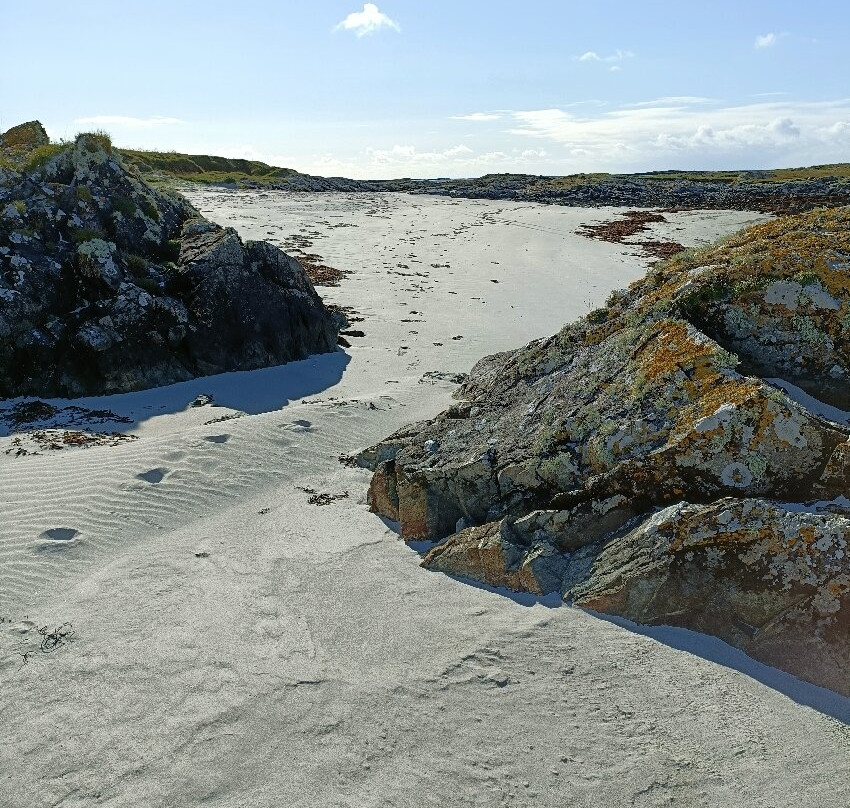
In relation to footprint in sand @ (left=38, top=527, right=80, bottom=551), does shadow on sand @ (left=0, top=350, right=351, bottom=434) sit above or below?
above

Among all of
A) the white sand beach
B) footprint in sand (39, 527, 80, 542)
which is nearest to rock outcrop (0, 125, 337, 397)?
the white sand beach

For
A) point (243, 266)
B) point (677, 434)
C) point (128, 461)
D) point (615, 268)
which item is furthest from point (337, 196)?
point (677, 434)

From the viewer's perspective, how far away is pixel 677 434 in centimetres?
627

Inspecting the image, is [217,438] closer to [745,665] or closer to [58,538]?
[58,538]

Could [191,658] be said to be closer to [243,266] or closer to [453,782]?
[453,782]

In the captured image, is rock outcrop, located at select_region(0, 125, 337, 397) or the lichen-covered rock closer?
the lichen-covered rock

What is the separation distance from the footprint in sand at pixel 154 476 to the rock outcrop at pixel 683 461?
10.6 ft

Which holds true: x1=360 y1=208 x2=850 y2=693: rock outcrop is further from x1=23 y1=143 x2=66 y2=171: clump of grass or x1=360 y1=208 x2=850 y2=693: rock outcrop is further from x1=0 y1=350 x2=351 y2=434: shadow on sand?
x1=23 y1=143 x2=66 y2=171: clump of grass

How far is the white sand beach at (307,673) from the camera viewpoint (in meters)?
4.52

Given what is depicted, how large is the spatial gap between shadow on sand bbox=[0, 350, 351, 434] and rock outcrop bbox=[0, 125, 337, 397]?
0.29m

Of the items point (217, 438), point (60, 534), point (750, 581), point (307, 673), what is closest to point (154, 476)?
point (217, 438)

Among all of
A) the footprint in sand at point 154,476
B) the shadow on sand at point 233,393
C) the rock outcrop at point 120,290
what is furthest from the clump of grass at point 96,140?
the footprint in sand at point 154,476

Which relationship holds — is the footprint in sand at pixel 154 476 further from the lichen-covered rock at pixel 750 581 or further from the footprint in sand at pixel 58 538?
the lichen-covered rock at pixel 750 581

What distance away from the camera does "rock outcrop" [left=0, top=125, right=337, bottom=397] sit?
13547 mm
